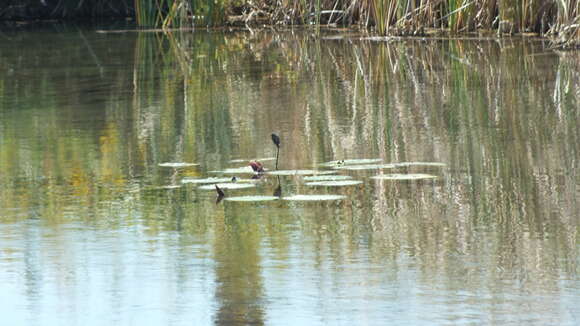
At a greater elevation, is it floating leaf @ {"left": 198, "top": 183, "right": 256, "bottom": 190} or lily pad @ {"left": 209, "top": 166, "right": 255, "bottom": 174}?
lily pad @ {"left": 209, "top": 166, "right": 255, "bottom": 174}

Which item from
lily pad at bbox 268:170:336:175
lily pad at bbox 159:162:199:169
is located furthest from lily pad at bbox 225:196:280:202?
lily pad at bbox 159:162:199:169

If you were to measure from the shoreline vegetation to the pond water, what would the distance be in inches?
97.3

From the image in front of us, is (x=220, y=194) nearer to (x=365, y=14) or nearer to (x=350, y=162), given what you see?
(x=350, y=162)

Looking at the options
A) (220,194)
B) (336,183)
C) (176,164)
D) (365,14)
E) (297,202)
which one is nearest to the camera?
(297,202)

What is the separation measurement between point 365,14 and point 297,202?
993 cm

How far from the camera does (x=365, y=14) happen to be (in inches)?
589

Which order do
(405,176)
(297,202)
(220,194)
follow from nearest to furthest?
(297,202) → (220,194) → (405,176)

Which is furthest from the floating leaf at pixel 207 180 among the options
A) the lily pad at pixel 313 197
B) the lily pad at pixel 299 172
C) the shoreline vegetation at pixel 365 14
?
the shoreline vegetation at pixel 365 14

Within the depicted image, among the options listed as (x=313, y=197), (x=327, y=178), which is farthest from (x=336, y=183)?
(x=313, y=197)

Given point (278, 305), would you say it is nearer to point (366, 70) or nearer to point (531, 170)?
point (531, 170)

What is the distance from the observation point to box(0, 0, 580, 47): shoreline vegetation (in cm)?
1292

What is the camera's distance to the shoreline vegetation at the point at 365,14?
12.9m

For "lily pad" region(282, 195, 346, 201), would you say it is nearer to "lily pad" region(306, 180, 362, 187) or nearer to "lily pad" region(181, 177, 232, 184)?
"lily pad" region(306, 180, 362, 187)

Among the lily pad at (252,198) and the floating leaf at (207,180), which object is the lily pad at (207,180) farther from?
the lily pad at (252,198)
